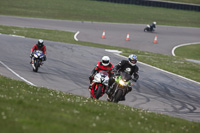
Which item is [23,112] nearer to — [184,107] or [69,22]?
[184,107]

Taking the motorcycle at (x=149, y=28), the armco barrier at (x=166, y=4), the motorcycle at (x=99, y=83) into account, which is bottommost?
the motorcycle at (x=149, y=28)

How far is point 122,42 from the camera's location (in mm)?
36188

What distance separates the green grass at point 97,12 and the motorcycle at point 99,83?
36352 millimetres

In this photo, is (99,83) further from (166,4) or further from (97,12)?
(166,4)

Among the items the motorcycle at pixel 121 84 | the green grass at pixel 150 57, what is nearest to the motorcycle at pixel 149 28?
the green grass at pixel 150 57

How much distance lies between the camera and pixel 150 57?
28.0 m

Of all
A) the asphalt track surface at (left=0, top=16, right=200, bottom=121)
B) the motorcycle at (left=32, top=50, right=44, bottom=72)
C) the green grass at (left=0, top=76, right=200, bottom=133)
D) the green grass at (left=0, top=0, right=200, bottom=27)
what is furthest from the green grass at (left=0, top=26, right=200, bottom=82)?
the green grass at (left=0, top=76, right=200, bottom=133)

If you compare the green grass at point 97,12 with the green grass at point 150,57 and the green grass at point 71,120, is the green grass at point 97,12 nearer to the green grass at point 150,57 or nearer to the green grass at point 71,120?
the green grass at point 150,57

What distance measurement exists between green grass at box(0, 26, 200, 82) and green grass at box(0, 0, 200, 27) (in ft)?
39.7

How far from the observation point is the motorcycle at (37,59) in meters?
19.3

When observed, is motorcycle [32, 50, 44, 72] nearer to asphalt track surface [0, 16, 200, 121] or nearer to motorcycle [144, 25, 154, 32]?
asphalt track surface [0, 16, 200, 121]

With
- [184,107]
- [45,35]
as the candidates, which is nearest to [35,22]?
[45,35]

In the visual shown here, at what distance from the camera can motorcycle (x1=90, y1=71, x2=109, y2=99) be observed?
13141 mm

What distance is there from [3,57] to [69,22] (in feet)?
79.7
